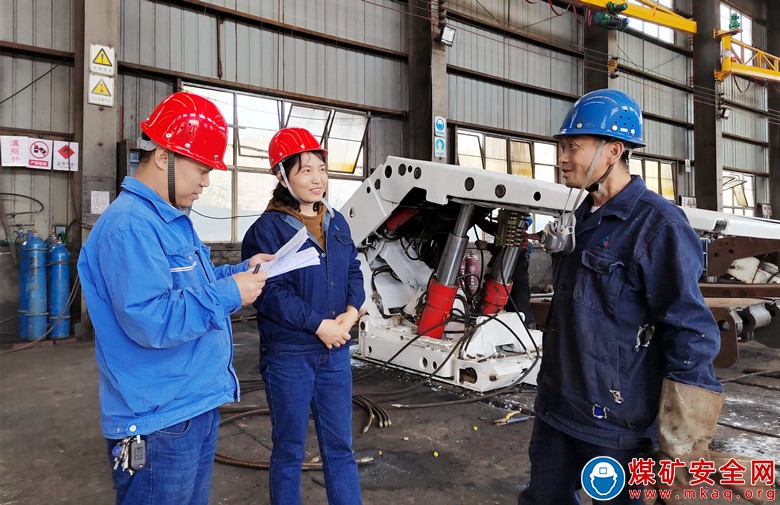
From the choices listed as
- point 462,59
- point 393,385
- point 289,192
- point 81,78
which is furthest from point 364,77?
point 289,192

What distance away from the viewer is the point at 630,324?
1381 millimetres

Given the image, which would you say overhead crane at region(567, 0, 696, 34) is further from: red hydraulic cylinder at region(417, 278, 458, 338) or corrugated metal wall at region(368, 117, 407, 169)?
red hydraulic cylinder at region(417, 278, 458, 338)

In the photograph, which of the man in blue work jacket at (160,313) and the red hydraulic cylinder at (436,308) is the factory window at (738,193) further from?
the man in blue work jacket at (160,313)

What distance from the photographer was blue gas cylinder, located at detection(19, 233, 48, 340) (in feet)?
17.8

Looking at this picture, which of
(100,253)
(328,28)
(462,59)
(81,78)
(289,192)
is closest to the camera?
(100,253)

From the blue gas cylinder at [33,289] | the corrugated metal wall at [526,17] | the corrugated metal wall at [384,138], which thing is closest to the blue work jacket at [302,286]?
the blue gas cylinder at [33,289]

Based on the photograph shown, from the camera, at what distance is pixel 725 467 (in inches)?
49.8

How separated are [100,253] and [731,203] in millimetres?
16998

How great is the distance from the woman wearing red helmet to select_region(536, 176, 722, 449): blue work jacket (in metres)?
0.79

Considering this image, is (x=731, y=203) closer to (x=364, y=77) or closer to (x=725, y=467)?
(x=364, y=77)

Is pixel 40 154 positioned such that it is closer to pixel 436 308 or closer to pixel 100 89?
pixel 100 89

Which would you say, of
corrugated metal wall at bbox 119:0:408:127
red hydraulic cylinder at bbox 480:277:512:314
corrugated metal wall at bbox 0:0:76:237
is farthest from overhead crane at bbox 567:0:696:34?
corrugated metal wall at bbox 0:0:76:237

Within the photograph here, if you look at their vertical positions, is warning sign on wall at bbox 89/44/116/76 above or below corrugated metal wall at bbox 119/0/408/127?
below

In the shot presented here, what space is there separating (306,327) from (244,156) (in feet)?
20.3
